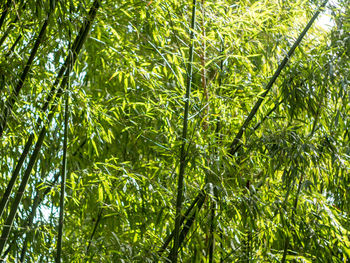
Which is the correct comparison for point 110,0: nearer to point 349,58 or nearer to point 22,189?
point 22,189

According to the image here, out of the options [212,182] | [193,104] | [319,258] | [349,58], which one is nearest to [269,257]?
[319,258]

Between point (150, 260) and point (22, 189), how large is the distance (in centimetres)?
69

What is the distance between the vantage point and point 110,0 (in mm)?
2625

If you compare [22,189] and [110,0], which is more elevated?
[110,0]

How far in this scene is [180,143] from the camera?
2.36m

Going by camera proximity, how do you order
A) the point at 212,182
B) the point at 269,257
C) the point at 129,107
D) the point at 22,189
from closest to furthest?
the point at 22,189
the point at 212,182
the point at 269,257
the point at 129,107

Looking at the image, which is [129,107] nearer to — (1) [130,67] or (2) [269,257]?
(1) [130,67]

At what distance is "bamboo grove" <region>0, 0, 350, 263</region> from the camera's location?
7.60 feet

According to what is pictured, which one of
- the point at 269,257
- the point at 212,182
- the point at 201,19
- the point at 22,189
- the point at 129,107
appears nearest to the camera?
the point at 22,189

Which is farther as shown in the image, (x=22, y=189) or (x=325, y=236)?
(x=325, y=236)

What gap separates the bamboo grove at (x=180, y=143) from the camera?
7.60 ft

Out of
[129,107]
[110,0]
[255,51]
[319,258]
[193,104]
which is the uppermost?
[255,51]

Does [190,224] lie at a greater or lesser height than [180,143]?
lesser

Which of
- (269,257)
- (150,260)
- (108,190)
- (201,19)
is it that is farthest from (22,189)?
(201,19)
